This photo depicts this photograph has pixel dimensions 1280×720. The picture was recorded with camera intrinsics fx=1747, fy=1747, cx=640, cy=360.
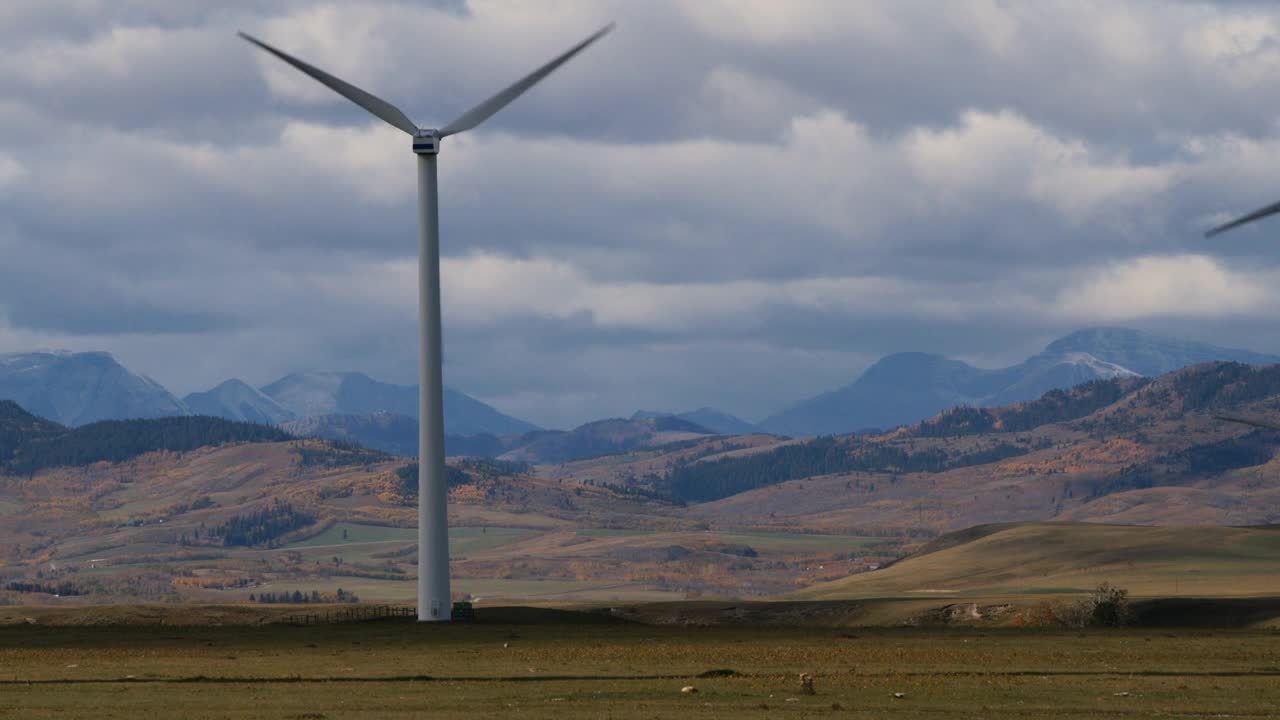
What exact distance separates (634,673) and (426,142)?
2085 inches

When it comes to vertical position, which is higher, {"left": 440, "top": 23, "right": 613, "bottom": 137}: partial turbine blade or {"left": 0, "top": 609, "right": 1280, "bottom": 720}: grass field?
{"left": 440, "top": 23, "right": 613, "bottom": 137}: partial turbine blade

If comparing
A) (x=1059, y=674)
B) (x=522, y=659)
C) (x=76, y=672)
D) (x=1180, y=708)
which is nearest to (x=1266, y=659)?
(x=1059, y=674)

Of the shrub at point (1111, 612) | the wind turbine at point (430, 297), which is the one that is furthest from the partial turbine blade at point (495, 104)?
the shrub at point (1111, 612)

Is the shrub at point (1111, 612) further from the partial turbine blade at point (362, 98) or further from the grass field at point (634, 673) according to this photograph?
the partial turbine blade at point (362, 98)

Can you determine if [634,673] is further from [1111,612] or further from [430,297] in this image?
[1111,612]

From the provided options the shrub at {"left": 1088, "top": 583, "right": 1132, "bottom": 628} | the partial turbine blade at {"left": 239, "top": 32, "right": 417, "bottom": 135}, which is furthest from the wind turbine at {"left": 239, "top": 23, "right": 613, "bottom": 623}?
the shrub at {"left": 1088, "top": 583, "right": 1132, "bottom": 628}

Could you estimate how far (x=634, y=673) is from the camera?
80500mm

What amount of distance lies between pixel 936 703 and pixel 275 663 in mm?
38927

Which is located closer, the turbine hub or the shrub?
the turbine hub

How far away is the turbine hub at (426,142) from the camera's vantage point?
12188 centimetres

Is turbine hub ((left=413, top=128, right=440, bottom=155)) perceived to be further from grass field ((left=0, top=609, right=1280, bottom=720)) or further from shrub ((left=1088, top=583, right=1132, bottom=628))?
shrub ((left=1088, top=583, right=1132, bottom=628))

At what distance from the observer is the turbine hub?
121875 mm

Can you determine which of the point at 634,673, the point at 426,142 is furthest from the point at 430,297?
the point at 634,673

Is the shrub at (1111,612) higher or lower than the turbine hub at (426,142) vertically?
lower
